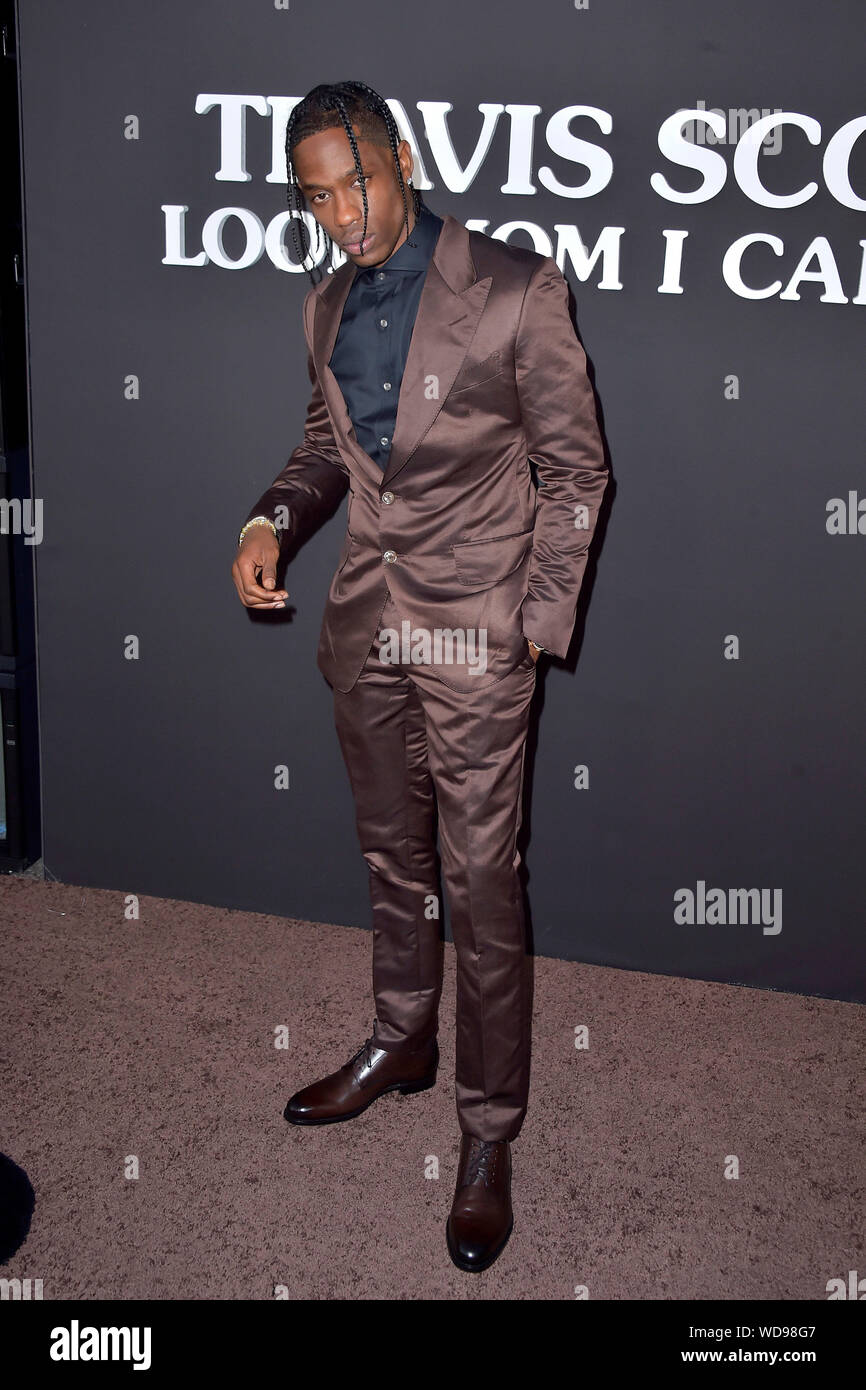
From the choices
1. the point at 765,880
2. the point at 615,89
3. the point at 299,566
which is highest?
the point at 615,89

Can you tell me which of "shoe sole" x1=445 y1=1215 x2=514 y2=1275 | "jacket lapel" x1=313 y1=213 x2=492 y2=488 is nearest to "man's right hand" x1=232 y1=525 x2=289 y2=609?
Answer: "jacket lapel" x1=313 y1=213 x2=492 y2=488

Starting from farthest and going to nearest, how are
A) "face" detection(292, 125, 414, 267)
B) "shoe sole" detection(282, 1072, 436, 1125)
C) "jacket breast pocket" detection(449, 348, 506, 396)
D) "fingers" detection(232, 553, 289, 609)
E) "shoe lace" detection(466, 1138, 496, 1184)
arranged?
"shoe sole" detection(282, 1072, 436, 1125), "shoe lace" detection(466, 1138, 496, 1184), "fingers" detection(232, 553, 289, 609), "jacket breast pocket" detection(449, 348, 506, 396), "face" detection(292, 125, 414, 267)

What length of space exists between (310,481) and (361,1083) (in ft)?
4.03

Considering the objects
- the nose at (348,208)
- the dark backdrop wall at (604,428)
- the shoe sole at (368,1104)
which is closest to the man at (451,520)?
the nose at (348,208)

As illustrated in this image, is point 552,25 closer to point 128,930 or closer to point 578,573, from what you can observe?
point 578,573

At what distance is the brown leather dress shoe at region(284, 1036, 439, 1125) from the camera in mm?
2455

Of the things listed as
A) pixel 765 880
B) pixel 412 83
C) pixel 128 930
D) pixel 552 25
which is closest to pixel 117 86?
pixel 412 83

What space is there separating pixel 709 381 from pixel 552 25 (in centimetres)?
81

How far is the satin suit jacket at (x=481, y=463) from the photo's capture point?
1.96m

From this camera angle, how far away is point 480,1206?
2.16 metres

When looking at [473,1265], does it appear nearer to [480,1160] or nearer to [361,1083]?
[480,1160]

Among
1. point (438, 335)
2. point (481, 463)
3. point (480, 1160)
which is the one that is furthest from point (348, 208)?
point (480, 1160)

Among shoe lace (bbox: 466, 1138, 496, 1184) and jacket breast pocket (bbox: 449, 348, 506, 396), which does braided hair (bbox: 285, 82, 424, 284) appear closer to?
jacket breast pocket (bbox: 449, 348, 506, 396)

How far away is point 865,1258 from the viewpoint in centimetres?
217
